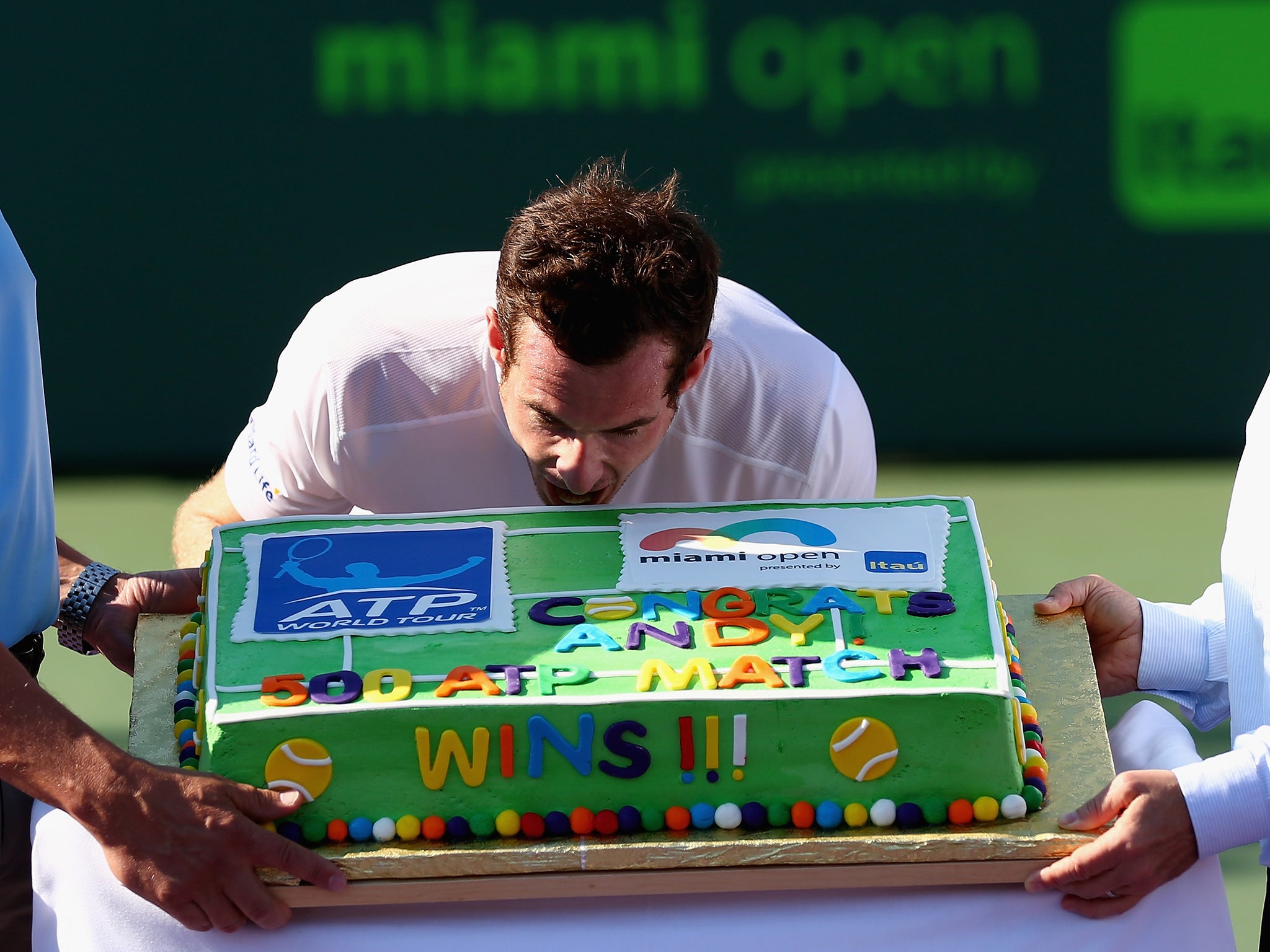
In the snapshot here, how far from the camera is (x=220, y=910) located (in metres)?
1.86

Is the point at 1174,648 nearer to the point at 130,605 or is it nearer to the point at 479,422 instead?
the point at 479,422

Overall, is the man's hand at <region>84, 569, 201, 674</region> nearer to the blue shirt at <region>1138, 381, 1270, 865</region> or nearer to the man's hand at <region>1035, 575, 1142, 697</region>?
→ the man's hand at <region>1035, 575, 1142, 697</region>

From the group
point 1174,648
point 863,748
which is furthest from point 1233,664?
point 863,748

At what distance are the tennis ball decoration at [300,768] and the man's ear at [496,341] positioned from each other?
0.83m

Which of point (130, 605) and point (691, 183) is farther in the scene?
point (691, 183)

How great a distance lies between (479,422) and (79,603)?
0.75 m

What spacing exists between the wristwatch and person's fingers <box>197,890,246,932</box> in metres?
0.71

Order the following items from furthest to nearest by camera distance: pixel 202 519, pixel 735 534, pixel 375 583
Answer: pixel 202 519
pixel 735 534
pixel 375 583

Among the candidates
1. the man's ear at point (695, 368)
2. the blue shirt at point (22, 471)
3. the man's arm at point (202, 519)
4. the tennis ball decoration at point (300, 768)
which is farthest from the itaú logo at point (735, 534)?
the man's arm at point (202, 519)

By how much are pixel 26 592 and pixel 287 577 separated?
0.43m

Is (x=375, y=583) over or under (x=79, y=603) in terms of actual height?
over

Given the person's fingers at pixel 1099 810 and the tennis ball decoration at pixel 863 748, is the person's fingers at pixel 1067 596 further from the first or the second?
the tennis ball decoration at pixel 863 748

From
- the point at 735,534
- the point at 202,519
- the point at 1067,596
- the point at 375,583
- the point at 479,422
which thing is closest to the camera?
the point at 375,583

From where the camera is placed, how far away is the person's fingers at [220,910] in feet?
6.07
